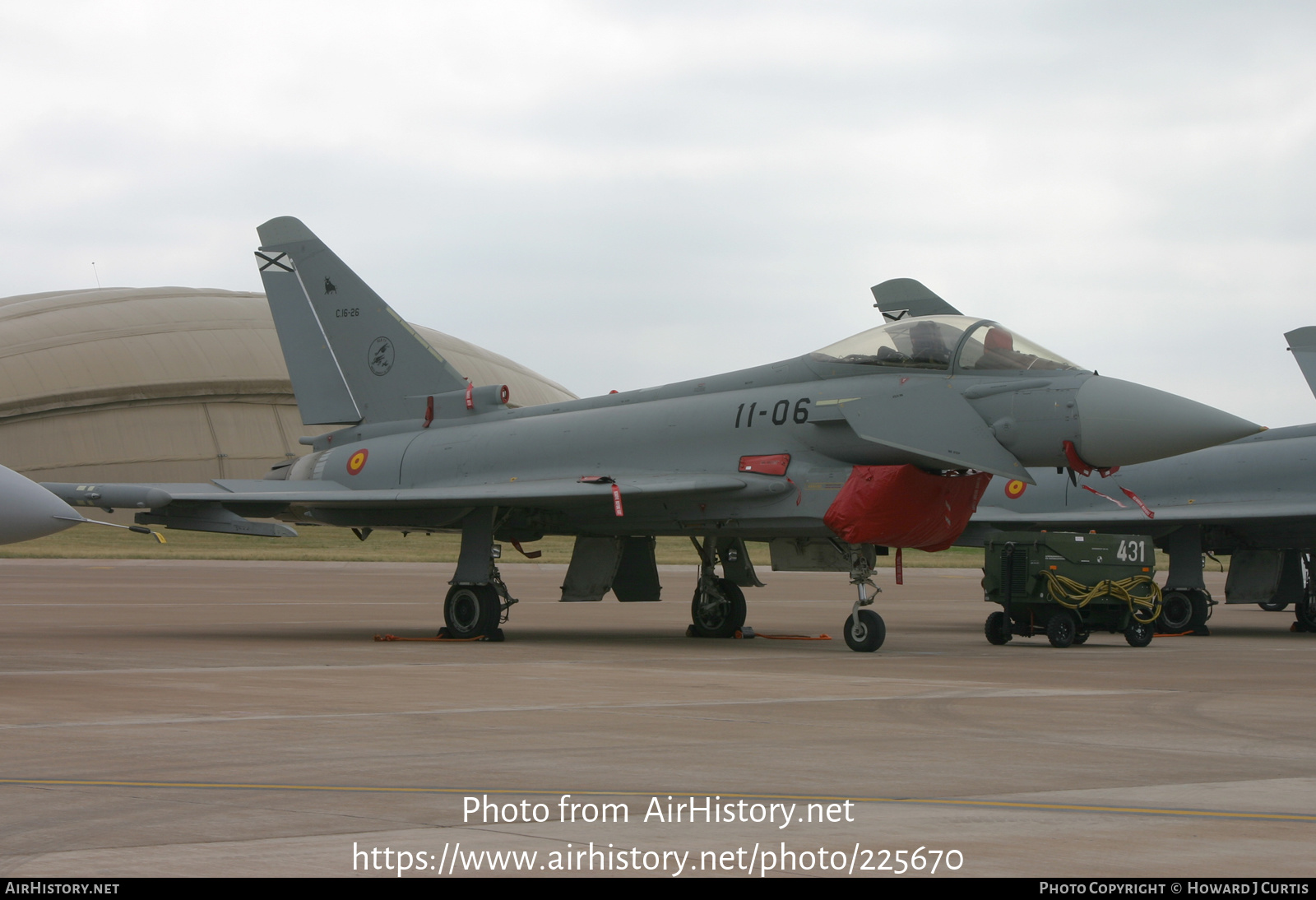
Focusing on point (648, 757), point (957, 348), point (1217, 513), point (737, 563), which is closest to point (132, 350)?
point (737, 563)

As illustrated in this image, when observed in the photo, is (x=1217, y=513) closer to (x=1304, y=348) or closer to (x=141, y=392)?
(x=1304, y=348)

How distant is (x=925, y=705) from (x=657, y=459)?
6.82 metres

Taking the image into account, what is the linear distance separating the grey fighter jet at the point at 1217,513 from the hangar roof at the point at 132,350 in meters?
58.6

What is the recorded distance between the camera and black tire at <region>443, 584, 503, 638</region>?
15766 mm

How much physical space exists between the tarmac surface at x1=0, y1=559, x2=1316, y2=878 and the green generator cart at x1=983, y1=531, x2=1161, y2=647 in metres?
0.96

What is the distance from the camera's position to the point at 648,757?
6559 millimetres

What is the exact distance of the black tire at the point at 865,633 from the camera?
1389 cm

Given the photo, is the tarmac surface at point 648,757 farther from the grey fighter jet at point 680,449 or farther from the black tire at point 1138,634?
the grey fighter jet at point 680,449

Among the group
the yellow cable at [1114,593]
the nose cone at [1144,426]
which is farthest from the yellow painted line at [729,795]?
the yellow cable at [1114,593]

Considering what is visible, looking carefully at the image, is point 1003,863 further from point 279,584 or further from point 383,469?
point 279,584

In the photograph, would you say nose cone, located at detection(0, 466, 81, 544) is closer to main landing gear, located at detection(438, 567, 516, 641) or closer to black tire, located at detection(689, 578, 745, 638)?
main landing gear, located at detection(438, 567, 516, 641)
